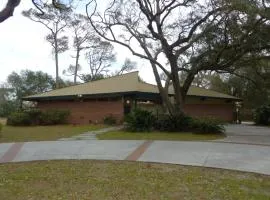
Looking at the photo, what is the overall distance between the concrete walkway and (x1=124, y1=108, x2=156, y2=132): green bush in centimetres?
445

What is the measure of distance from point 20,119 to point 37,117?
117cm

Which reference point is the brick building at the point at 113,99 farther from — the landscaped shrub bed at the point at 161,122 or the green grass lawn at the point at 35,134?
the green grass lawn at the point at 35,134

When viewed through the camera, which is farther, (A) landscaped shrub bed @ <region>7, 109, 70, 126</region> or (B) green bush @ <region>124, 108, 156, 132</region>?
(A) landscaped shrub bed @ <region>7, 109, 70, 126</region>

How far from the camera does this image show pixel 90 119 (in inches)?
995

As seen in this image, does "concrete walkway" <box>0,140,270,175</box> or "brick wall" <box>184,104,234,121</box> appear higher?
"brick wall" <box>184,104,234,121</box>

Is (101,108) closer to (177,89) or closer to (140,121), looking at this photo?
(177,89)

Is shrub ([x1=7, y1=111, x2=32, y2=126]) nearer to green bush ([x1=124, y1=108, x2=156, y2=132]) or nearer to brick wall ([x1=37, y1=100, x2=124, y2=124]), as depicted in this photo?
brick wall ([x1=37, y1=100, x2=124, y2=124])

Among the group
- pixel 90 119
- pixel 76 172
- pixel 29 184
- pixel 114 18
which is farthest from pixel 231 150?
pixel 90 119

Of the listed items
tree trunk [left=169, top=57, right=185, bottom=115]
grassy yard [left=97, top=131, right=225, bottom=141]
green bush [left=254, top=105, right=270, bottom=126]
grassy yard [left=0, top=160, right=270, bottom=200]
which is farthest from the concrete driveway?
green bush [left=254, top=105, right=270, bottom=126]

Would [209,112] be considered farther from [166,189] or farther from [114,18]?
[166,189]

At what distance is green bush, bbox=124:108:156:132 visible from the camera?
17.9 metres

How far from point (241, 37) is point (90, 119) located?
11.3 m

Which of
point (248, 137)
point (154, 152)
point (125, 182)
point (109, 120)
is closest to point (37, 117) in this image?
point (109, 120)

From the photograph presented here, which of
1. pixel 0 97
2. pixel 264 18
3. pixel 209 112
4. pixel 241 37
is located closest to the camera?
pixel 264 18
